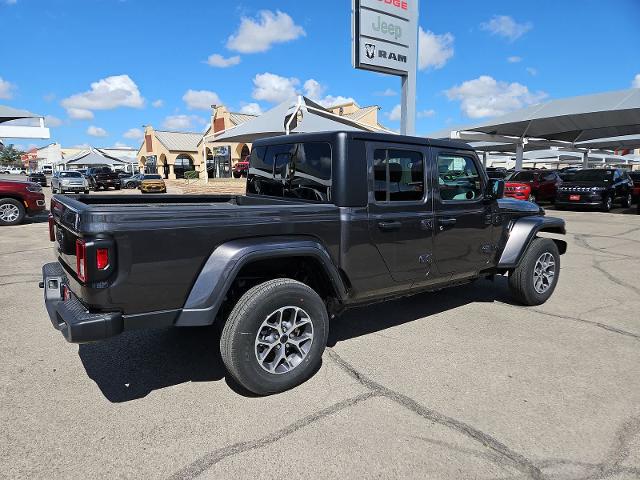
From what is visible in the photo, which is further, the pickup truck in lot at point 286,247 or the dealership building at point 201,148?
the dealership building at point 201,148

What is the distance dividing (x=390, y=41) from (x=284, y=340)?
11559 mm

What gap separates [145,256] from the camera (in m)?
2.54

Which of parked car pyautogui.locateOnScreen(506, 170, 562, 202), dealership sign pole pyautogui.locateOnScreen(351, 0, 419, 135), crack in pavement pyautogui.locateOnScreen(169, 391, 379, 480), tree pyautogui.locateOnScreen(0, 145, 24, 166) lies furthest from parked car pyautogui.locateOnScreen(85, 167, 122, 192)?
tree pyautogui.locateOnScreen(0, 145, 24, 166)

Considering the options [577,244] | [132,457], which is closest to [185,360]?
[132,457]

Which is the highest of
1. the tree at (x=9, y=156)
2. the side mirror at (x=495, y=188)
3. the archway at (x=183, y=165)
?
the tree at (x=9, y=156)

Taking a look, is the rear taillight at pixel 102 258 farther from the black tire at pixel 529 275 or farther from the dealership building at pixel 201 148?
the dealership building at pixel 201 148

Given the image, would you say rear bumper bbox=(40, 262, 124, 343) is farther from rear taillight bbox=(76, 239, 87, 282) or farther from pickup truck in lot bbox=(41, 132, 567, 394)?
rear taillight bbox=(76, 239, 87, 282)

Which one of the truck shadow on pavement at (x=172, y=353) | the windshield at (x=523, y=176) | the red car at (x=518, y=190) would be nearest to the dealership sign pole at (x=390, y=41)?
the red car at (x=518, y=190)

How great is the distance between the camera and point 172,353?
3766 mm

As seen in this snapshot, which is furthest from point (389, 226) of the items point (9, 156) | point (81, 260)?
point (9, 156)

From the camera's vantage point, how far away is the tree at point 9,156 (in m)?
111

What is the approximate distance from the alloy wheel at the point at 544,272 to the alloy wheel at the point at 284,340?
3.16 metres

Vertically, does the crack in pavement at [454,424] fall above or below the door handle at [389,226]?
below

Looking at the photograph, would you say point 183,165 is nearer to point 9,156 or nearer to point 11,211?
point 11,211
